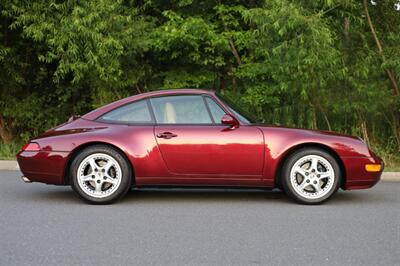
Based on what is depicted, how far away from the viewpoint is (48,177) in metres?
7.04

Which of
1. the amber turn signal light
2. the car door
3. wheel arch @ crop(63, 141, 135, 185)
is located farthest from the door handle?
the amber turn signal light

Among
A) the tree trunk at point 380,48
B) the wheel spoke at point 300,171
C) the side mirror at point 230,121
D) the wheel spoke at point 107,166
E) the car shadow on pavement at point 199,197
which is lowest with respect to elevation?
the car shadow on pavement at point 199,197

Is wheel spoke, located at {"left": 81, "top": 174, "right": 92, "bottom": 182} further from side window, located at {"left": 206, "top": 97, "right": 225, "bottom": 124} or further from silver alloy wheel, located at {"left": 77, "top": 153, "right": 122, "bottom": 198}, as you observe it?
side window, located at {"left": 206, "top": 97, "right": 225, "bottom": 124}

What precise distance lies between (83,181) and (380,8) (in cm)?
847

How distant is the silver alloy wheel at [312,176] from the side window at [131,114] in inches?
73.4

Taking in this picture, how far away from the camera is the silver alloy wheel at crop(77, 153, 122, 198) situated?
6918mm

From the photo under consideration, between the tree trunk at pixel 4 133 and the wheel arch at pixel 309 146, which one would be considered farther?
the tree trunk at pixel 4 133

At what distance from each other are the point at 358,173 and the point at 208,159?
1.76 metres

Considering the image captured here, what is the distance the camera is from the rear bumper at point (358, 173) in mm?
6895

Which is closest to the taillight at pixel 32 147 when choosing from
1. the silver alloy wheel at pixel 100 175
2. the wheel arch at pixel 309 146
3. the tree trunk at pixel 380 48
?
the silver alloy wheel at pixel 100 175

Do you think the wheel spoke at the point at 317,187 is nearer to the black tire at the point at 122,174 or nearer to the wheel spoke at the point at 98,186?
the black tire at the point at 122,174

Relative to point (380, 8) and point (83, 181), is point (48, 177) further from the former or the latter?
point (380, 8)
